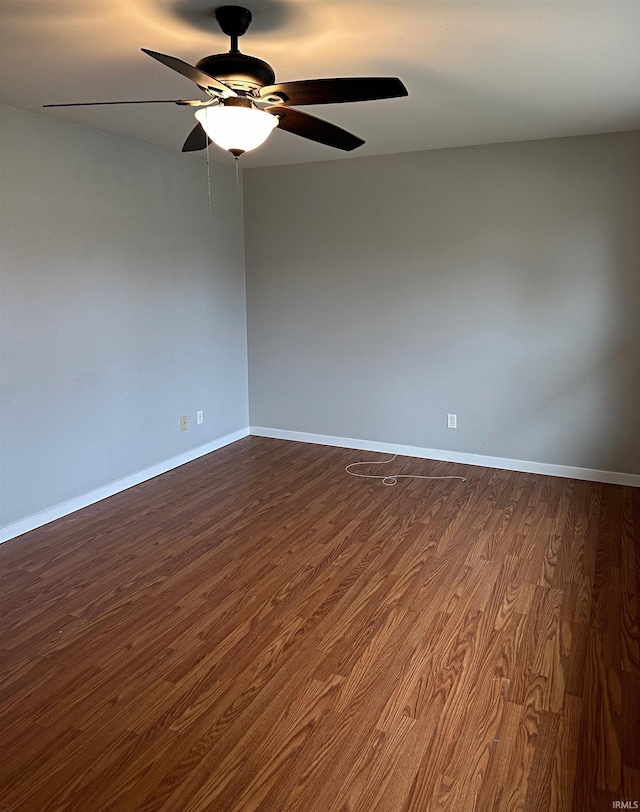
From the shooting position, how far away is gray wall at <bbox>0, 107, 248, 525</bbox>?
326 cm

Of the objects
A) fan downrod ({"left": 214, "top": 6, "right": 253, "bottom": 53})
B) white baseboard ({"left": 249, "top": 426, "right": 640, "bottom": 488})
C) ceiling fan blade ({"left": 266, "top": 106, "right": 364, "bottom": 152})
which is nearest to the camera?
fan downrod ({"left": 214, "top": 6, "right": 253, "bottom": 53})

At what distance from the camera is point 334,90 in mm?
1937

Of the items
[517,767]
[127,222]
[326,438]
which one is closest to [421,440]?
[326,438]

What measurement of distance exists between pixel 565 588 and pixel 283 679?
1410mm

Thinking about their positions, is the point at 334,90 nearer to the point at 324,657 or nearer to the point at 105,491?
the point at 324,657

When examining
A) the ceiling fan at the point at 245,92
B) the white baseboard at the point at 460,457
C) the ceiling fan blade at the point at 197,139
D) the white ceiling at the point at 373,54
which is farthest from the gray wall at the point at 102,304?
the ceiling fan at the point at 245,92

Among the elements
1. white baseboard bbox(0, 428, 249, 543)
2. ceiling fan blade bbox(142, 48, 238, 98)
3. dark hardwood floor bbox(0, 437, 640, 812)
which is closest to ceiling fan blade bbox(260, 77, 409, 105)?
ceiling fan blade bbox(142, 48, 238, 98)

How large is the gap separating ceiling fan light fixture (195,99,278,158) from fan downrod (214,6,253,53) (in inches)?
9.3

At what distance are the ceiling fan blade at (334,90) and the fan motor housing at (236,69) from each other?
6 centimetres

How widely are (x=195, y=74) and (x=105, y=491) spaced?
9.35 feet

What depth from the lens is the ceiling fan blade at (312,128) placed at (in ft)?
7.27

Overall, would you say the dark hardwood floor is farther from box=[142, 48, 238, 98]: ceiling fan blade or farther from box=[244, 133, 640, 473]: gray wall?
box=[142, 48, 238, 98]: ceiling fan blade

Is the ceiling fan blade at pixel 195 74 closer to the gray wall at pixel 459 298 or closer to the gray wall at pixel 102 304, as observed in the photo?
the gray wall at pixel 102 304

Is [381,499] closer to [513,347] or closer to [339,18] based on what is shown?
[513,347]
